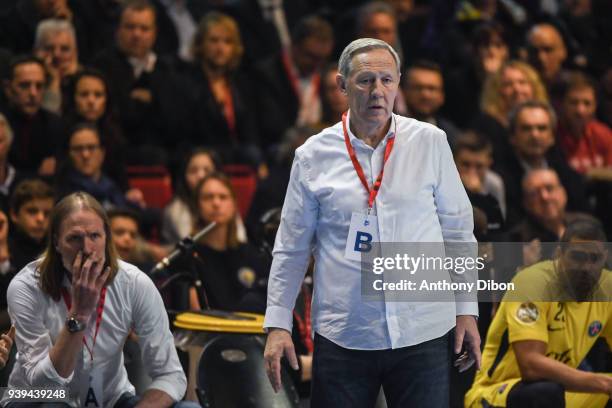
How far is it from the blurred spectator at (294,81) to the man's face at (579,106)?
1709 millimetres

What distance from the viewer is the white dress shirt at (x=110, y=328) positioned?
4.19 meters

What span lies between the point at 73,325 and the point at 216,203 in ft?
8.03

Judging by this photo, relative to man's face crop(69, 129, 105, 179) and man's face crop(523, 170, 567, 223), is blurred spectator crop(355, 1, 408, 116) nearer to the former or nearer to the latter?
man's face crop(523, 170, 567, 223)

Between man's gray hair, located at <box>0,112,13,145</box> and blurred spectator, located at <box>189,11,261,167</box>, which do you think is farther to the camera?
blurred spectator, located at <box>189,11,261,167</box>

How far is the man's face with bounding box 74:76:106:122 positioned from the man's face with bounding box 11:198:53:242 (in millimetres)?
1125

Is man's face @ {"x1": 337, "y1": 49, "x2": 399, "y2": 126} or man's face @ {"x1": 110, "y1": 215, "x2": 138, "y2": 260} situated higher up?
man's face @ {"x1": 337, "y1": 49, "x2": 399, "y2": 126}

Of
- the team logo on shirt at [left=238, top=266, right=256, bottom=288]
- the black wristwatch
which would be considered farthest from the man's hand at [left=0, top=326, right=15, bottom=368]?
the team logo on shirt at [left=238, top=266, right=256, bottom=288]

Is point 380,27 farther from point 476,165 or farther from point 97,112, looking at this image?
point 97,112

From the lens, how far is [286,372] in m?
5.10

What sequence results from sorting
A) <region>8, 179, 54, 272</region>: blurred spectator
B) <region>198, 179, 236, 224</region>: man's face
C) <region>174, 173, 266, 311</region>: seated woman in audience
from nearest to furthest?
1. <region>174, 173, 266, 311</region>: seated woman in audience
2. <region>8, 179, 54, 272</region>: blurred spectator
3. <region>198, 179, 236, 224</region>: man's face

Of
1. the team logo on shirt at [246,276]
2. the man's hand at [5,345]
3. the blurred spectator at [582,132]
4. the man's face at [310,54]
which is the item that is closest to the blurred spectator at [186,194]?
the team logo on shirt at [246,276]

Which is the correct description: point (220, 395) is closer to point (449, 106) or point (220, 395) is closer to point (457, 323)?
point (457, 323)

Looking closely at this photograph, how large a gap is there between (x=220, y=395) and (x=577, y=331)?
145 centimetres

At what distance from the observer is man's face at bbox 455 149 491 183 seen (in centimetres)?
708
